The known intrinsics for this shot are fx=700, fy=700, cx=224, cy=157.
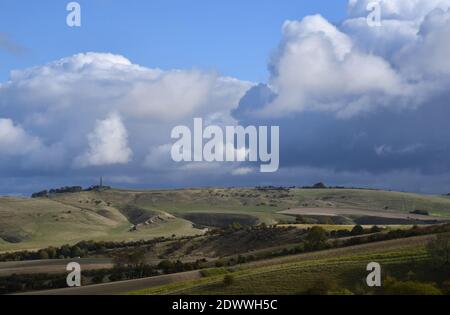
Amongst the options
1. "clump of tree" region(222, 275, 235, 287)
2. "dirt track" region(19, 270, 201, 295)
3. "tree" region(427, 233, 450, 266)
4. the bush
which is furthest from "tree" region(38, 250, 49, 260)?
the bush

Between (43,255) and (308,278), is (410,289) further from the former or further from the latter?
(43,255)

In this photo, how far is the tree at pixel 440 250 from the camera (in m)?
56.9

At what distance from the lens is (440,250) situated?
190ft

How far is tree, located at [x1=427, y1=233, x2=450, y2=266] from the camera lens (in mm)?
56938

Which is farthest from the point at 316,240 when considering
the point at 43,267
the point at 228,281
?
the point at 43,267

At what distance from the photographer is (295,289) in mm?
51500

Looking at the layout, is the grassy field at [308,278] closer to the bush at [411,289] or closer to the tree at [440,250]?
the tree at [440,250]

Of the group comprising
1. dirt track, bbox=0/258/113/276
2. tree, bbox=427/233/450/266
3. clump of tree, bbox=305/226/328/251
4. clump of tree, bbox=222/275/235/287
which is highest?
tree, bbox=427/233/450/266

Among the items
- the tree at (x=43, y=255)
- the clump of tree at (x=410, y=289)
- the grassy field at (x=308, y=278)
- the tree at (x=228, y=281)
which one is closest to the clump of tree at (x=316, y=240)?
the grassy field at (x=308, y=278)

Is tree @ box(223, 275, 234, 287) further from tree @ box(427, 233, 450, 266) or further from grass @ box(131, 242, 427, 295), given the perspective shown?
tree @ box(427, 233, 450, 266)
